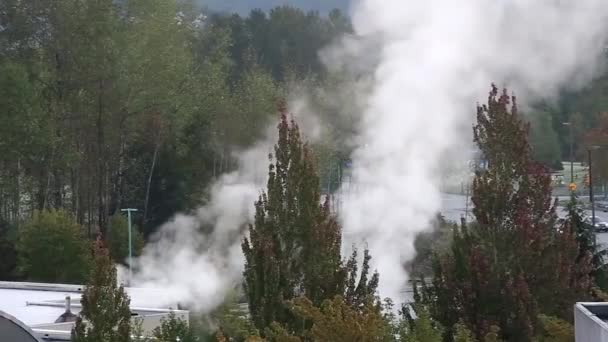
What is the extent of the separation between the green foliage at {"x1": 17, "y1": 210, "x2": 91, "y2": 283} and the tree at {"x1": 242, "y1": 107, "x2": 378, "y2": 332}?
90.8ft

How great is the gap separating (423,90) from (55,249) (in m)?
22.3

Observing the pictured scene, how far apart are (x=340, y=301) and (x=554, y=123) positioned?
53.3m

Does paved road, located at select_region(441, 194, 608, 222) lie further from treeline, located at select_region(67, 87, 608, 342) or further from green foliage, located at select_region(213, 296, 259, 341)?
treeline, located at select_region(67, 87, 608, 342)

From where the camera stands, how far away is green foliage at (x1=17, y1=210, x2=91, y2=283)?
46.2 metres

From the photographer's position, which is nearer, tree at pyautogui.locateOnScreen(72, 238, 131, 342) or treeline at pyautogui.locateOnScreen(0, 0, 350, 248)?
tree at pyautogui.locateOnScreen(72, 238, 131, 342)

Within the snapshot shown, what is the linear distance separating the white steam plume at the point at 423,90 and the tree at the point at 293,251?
6.89 metres

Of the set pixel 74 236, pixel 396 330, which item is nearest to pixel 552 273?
pixel 396 330

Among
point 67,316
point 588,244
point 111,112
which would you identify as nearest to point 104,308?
point 67,316

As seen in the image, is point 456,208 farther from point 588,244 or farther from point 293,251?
point 293,251

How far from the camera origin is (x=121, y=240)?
168ft

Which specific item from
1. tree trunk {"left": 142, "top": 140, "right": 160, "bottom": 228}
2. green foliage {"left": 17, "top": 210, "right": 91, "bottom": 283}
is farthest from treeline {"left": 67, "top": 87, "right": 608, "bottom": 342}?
tree trunk {"left": 142, "top": 140, "right": 160, "bottom": 228}

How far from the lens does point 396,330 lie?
56.6ft

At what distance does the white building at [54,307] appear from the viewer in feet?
87.1

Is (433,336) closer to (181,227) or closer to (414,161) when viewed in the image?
(414,161)
